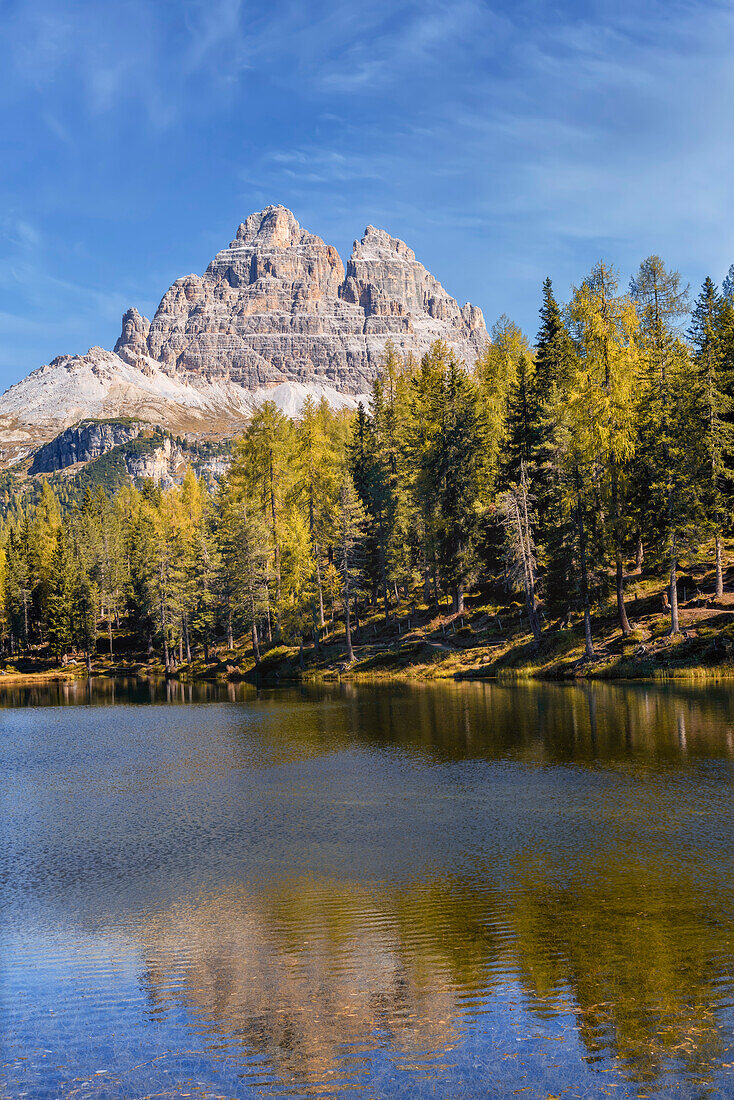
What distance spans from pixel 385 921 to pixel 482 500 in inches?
1877

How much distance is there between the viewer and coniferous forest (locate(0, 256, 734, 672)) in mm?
46156

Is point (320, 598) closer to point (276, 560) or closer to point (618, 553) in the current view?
point (276, 560)

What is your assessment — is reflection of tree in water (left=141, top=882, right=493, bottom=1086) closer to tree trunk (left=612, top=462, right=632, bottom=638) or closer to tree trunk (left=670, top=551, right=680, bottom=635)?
tree trunk (left=670, top=551, right=680, bottom=635)

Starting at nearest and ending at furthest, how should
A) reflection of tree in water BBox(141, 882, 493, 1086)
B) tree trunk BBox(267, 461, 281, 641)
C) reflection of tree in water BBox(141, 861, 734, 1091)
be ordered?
reflection of tree in water BBox(141, 861, 734, 1091) < reflection of tree in water BBox(141, 882, 493, 1086) < tree trunk BBox(267, 461, 281, 641)

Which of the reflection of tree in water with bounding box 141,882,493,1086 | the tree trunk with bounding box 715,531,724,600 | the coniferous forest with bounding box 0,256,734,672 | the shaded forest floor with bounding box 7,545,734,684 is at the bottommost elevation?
the reflection of tree in water with bounding box 141,882,493,1086

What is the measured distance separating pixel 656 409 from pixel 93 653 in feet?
272

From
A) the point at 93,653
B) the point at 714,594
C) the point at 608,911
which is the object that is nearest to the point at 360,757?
the point at 608,911

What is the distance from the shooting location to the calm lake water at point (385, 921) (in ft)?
30.9

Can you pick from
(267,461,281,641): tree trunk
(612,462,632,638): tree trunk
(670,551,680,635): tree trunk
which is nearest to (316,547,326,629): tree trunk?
(267,461,281,641): tree trunk

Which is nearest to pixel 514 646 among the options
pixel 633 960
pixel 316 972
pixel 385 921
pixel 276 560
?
pixel 276 560

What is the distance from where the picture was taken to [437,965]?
1205cm

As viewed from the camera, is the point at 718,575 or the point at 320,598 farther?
the point at 320,598

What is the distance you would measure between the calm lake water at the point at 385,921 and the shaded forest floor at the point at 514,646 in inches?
475

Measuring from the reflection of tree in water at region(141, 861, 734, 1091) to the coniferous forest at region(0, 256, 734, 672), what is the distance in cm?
3273
